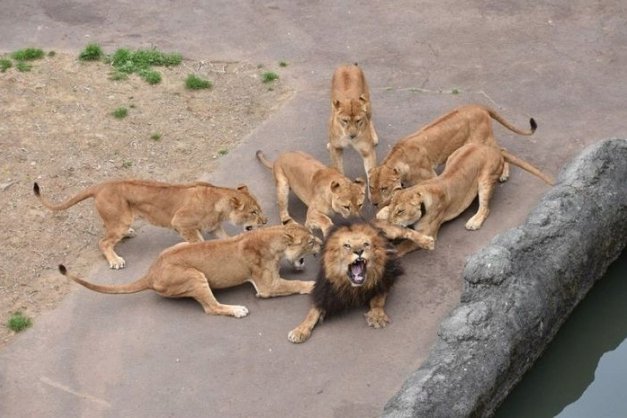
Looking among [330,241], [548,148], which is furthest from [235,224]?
[548,148]

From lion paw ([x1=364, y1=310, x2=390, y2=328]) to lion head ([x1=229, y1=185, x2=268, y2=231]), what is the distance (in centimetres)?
171

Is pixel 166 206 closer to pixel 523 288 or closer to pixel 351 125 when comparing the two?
pixel 351 125

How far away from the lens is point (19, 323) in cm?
941

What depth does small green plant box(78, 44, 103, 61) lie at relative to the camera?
13.7 m

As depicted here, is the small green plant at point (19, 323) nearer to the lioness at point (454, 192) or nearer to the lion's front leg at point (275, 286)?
the lion's front leg at point (275, 286)

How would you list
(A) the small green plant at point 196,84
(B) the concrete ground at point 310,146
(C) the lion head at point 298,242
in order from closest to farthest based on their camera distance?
(B) the concrete ground at point 310,146 < (C) the lion head at point 298,242 < (A) the small green plant at point 196,84

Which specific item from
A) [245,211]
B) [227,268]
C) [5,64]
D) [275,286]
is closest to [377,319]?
[275,286]

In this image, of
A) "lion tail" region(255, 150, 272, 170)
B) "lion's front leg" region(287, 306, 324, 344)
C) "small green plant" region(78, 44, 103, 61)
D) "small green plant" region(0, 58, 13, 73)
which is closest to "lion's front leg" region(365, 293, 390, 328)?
"lion's front leg" region(287, 306, 324, 344)

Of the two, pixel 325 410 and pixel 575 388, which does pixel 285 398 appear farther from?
pixel 575 388

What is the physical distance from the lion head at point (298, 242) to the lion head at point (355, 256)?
425 mm

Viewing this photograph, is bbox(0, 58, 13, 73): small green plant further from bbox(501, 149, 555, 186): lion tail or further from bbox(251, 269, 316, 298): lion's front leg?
bbox(501, 149, 555, 186): lion tail

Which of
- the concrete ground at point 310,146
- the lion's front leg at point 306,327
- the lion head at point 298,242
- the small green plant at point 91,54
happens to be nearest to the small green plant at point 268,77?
the concrete ground at point 310,146

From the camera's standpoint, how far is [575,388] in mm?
9070

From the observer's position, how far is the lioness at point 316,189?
401 inches
